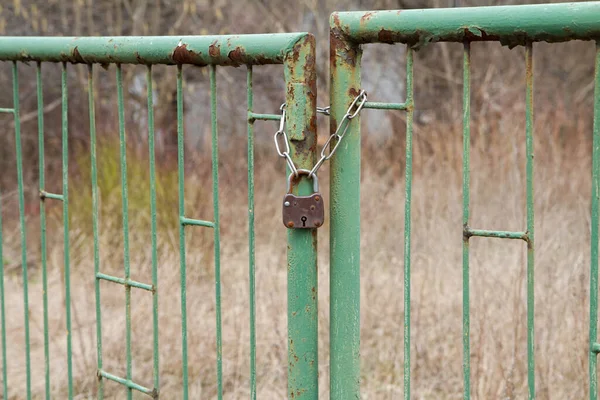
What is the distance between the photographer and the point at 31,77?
25.5 feet

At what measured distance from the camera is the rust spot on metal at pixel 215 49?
1.94 m

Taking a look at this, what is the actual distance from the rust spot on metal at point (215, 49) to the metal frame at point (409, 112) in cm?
28

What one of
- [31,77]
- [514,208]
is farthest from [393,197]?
[31,77]

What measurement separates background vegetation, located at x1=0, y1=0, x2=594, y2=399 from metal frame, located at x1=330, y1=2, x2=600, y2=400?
63.1 inches

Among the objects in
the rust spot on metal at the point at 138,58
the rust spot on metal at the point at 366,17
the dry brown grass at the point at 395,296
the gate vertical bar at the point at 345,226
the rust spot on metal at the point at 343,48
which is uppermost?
the rust spot on metal at the point at 366,17

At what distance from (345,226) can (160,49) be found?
62 cm

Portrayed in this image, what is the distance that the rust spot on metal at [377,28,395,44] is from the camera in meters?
1.73

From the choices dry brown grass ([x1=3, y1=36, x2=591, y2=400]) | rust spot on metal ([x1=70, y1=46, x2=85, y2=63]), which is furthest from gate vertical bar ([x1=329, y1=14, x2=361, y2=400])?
dry brown grass ([x1=3, y1=36, x2=591, y2=400])

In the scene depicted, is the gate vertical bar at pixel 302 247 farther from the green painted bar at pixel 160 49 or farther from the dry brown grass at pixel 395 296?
the dry brown grass at pixel 395 296

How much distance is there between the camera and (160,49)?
2.06 meters

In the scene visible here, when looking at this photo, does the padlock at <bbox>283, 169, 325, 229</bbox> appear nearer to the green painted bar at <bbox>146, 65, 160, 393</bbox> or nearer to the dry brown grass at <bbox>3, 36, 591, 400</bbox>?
the green painted bar at <bbox>146, 65, 160, 393</bbox>

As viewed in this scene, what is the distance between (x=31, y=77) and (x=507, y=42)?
6.72 meters

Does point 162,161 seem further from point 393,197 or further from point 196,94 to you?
point 196,94

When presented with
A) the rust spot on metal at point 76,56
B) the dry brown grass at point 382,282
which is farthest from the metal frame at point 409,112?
the dry brown grass at point 382,282
